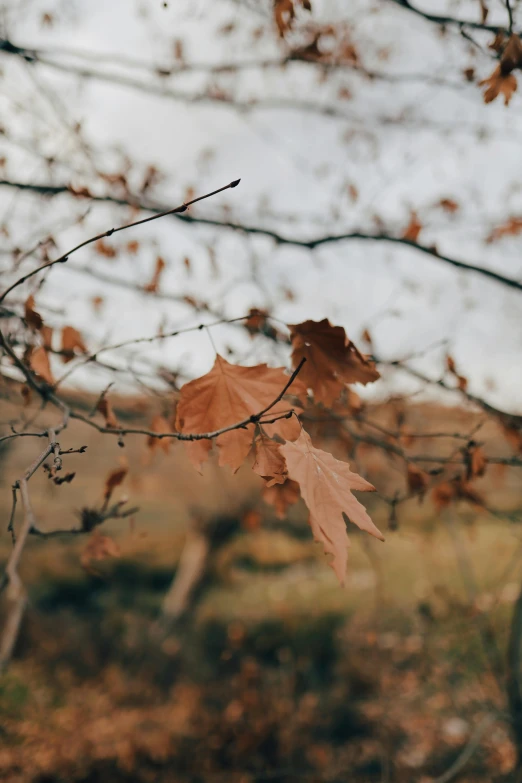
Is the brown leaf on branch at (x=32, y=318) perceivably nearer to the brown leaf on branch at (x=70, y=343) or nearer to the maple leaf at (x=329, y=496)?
the brown leaf on branch at (x=70, y=343)

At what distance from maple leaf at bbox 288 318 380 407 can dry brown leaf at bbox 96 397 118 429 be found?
0.66 metres

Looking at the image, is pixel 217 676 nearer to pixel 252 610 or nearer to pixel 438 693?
pixel 252 610

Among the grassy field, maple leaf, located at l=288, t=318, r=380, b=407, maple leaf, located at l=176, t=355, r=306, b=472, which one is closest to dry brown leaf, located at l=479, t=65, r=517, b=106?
maple leaf, located at l=288, t=318, r=380, b=407

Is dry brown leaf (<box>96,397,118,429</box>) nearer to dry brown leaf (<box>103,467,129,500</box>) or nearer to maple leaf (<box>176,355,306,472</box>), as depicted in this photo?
dry brown leaf (<box>103,467,129,500</box>)

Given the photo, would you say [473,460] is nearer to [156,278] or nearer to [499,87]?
[499,87]

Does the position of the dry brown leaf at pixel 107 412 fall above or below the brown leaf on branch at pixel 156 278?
below

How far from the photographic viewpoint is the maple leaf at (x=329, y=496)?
27.0 inches

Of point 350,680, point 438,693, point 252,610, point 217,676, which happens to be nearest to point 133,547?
point 252,610

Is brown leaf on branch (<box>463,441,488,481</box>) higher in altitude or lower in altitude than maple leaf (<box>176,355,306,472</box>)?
lower

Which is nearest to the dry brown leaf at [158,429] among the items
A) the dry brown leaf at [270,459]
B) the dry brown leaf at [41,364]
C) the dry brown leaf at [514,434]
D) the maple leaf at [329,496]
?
the dry brown leaf at [41,364]

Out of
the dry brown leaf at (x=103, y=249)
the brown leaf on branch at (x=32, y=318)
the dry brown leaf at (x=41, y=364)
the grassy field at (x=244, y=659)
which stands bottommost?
the grassy field at (x=244, y=659)

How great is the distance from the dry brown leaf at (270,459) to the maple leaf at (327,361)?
217 millimetres

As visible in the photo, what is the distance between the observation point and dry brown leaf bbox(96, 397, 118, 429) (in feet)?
4.74

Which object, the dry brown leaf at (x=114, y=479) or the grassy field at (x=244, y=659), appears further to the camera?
the grassy field at (x=244, y=659)
